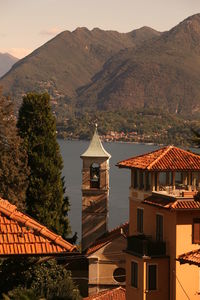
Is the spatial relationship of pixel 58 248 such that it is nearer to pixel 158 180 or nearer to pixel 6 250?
pixel 6 250

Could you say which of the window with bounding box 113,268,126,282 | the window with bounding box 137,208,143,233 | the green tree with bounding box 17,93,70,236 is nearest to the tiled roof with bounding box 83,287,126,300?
the window with bounding box 137,208,143,233

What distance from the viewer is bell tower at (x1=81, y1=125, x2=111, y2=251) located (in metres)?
49.2

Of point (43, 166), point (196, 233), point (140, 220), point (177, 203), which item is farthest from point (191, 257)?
point (43, 166)

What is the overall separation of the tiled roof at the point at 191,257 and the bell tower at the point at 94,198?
2068cm

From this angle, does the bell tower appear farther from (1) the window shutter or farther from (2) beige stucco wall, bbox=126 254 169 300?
(1) the window shutter

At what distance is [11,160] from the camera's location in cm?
4509

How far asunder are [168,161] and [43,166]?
1511 centimetres

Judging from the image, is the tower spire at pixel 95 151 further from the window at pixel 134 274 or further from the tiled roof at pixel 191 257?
the tiled roof at pixel 191 257

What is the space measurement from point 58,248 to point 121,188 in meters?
125

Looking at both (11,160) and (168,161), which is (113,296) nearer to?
(168,161)

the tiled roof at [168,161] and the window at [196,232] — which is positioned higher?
the tiled roof at [168,161]

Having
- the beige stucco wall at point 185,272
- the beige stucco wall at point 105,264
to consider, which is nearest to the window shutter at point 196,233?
the beige stucco wall at point 185,272

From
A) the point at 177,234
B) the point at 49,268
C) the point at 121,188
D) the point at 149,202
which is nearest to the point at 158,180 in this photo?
the point at 149,202

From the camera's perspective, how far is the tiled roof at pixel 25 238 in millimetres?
12008
